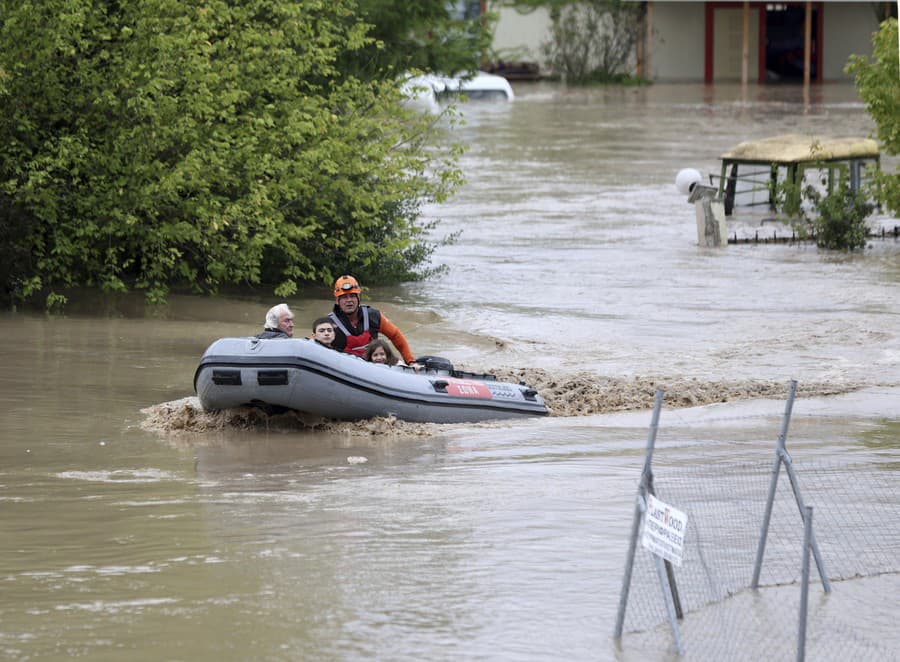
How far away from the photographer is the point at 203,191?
1741cm

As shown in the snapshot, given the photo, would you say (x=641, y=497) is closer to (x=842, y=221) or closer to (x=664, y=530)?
(x=664, y=530)

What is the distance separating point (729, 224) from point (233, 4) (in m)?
12.6

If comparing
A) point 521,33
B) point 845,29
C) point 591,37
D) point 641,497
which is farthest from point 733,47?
point 641,497

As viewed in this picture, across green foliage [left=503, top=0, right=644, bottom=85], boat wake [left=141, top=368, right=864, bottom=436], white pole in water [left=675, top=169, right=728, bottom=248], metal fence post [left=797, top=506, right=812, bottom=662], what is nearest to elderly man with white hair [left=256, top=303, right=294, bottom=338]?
boat wake [left=141, top=368, right=864, bottom=436]

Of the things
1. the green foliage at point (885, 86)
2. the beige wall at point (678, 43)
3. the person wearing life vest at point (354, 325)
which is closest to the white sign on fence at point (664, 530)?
the person wearing life vest at point (354, 325)

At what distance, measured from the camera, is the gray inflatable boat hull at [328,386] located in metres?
11.4

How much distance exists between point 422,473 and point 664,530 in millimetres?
3924

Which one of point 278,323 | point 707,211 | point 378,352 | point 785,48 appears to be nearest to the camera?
point 278,323

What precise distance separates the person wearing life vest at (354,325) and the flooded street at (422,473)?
1301 millimetres

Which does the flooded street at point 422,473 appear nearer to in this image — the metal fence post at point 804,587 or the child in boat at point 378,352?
the metal fence post at point 804,587

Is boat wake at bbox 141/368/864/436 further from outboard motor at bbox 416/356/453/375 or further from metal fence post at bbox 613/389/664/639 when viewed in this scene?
metal fence post at bbox 613/389/664/639

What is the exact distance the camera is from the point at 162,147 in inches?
682

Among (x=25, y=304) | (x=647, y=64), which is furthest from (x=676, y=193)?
(x=647, y=64)

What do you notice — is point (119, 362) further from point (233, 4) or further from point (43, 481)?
point (233, 4)
